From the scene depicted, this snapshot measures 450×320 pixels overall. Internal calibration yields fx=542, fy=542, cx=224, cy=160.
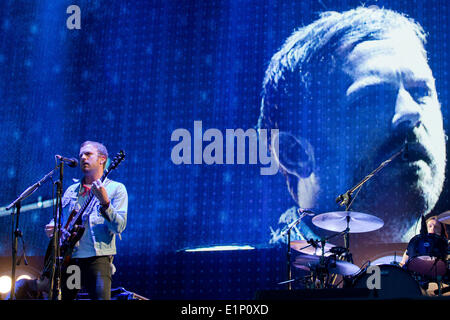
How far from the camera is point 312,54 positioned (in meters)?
5.90

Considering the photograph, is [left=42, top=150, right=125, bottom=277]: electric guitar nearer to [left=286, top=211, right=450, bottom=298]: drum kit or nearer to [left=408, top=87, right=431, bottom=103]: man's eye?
[left=286, top=211, right=450, bottom=298]: drum kit

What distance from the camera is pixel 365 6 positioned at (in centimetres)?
589

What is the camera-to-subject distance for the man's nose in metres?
5.55

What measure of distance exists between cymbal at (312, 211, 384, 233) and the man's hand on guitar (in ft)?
6.51

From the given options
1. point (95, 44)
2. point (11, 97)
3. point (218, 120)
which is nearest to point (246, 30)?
point (218, 120)

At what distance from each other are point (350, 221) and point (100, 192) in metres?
2.30

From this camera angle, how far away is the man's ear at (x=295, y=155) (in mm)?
5691

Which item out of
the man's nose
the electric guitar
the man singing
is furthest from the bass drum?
the man's nose

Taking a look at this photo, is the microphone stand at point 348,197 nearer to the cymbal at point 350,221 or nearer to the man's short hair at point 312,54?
the cymbal at point 350,221

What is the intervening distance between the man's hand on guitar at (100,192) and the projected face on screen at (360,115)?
8.62 ft

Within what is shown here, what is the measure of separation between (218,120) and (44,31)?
8.57 ft

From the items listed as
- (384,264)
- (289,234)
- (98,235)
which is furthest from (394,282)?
(98,235)
